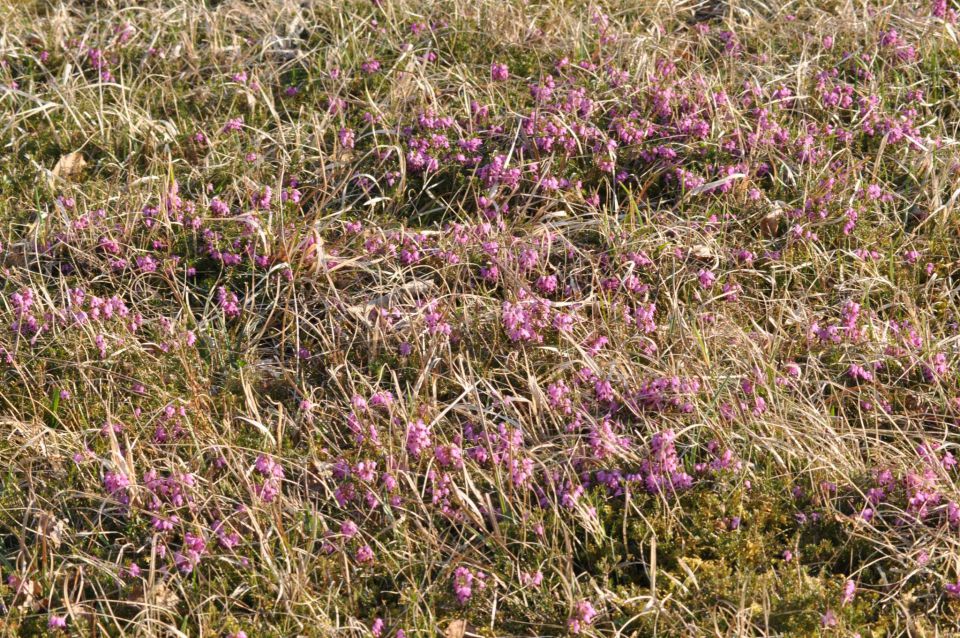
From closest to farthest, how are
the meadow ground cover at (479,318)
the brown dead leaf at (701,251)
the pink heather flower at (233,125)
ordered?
the meadow ground cover at (479,318) → the brown dead leaf at (701,251) → the pink heather flower at (233,125)

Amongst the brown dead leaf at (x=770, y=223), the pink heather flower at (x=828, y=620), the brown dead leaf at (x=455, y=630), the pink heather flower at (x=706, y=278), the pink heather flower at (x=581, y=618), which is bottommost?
the brown dead leaf at (x=455, y=630)

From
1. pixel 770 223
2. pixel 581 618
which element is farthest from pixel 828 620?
pixel 770 223

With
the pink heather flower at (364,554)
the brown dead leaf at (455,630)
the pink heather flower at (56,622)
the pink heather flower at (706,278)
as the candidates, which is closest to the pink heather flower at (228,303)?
the pink heather flower at (364,554)

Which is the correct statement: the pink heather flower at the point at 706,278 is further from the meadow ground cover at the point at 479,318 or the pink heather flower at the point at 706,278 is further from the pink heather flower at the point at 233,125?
the pink heather flower at the point at 233,125

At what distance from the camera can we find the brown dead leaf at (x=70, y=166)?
20.5 feet

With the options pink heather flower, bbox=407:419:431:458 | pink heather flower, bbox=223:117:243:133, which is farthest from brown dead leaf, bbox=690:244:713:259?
pink heather flower, bbox=223:117:243:133

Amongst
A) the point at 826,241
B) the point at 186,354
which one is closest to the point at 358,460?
the point at 186,354

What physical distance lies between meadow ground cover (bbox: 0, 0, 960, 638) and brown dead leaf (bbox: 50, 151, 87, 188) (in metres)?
0.03

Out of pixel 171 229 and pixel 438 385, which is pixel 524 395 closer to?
pixel 438 385

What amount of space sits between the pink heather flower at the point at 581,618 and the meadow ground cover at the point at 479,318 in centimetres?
4

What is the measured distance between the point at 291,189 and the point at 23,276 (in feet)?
4.69

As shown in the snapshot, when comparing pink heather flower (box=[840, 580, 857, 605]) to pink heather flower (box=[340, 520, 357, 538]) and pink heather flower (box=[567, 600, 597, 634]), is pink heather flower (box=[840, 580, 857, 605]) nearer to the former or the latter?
pink heather flower (box=[567, 600, 597, 634])

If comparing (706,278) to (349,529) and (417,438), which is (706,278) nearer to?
(417,438)

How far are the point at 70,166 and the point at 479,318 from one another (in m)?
2.67
